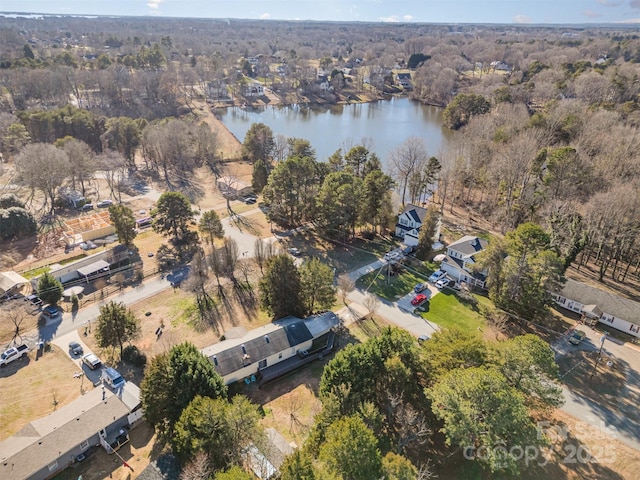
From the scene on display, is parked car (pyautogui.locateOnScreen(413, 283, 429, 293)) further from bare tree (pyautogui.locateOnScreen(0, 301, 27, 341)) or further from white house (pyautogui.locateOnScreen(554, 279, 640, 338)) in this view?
bare tree (pyautogui.locateOnScreen(0, 301, 27, 341))

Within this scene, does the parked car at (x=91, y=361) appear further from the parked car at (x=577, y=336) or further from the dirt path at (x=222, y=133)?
the dirt path at (x=222, y=133)

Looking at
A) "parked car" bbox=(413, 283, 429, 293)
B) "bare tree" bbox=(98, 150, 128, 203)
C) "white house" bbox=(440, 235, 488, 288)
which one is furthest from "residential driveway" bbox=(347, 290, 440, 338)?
"bare tree" bbox=(98, 150, 128, 203)

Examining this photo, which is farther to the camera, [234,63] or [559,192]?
[234,63]

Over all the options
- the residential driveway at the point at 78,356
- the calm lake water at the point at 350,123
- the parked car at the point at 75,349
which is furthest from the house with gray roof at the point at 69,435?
the calm lake water at the point at 350,123

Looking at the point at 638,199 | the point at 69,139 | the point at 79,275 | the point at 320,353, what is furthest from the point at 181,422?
the point at 69,139

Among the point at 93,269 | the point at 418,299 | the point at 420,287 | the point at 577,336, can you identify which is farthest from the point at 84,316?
the point at 577,336

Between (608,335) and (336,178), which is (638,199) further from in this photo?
(336,178)
